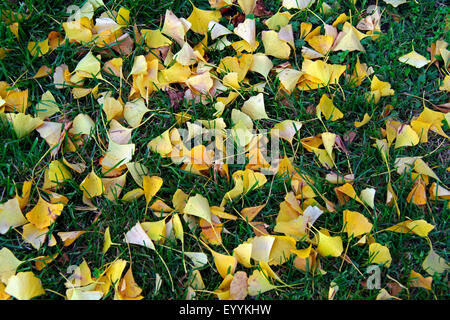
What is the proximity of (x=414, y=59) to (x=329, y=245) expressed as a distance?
83cm

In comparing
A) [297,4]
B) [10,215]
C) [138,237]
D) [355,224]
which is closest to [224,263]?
[138,237]

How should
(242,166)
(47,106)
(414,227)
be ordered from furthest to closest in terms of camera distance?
(47,106), (242,166), (414,227)

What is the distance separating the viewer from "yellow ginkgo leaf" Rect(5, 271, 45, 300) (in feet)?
4.47

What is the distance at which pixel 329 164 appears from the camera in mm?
1602

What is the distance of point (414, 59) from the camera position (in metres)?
1.78

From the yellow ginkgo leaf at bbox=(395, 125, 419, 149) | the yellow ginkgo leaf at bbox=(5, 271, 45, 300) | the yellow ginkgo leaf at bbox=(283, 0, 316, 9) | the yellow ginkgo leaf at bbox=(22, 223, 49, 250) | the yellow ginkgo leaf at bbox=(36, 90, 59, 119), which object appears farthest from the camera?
the yellow ginkgo leaf at bbox=(283, 0, 316, 9)

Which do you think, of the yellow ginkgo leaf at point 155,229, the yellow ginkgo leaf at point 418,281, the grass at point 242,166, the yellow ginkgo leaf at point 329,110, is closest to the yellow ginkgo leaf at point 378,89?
the grass at point 242,166

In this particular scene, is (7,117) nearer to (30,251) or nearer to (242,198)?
(30,251)

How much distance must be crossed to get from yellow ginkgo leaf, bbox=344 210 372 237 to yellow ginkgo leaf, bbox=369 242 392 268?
0.17ft

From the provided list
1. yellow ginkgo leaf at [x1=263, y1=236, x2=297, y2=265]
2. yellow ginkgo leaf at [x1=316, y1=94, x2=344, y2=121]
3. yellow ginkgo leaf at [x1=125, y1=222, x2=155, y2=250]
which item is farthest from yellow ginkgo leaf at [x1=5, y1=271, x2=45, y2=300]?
yellow ginkgo leaf at [x1=316, y1=94, x2=344, y2=121]

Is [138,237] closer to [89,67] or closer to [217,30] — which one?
[89,67]

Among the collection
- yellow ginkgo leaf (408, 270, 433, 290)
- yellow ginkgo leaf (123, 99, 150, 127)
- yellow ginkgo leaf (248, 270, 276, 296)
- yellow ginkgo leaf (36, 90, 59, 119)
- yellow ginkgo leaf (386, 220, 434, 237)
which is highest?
yellow ginkgo leaf (36, 90, 59, 119)

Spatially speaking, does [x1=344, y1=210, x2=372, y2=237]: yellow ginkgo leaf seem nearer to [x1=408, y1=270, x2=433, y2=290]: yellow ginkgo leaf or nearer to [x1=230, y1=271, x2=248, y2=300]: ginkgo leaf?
[x1=408, y1=270, x2=433, y2=290]: yellow ginkgo leaf

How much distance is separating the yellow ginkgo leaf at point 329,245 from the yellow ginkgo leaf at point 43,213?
81cm
